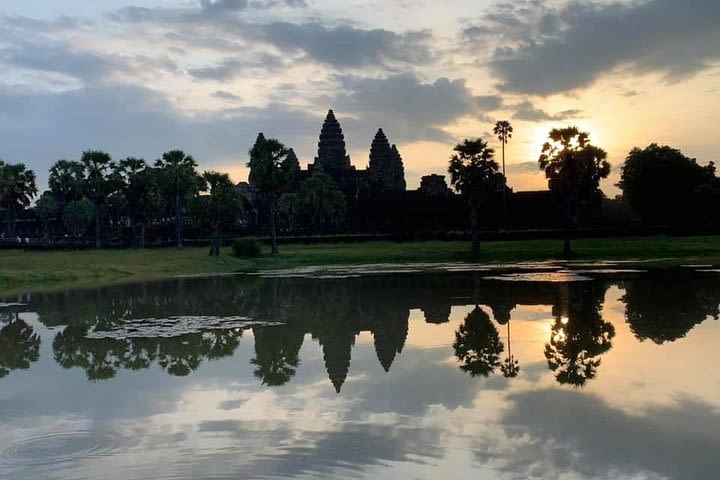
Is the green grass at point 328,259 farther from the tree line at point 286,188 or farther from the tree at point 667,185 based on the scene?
the tree at point 667,185

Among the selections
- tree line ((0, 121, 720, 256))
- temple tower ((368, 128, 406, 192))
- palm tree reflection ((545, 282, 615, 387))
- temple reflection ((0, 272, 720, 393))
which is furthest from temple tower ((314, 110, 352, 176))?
palm tree reflection ((545, 282, 615, 387))

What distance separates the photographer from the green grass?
38250mm

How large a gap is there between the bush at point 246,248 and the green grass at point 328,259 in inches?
49.0

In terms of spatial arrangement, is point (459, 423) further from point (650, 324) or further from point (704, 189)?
point (704, 189)

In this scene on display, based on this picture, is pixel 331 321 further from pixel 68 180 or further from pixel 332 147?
pixel 332 147

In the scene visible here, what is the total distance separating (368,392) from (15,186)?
251 ft

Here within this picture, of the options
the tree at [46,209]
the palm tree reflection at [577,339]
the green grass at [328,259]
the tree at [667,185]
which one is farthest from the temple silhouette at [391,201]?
the palm tree reflection at [577,339]

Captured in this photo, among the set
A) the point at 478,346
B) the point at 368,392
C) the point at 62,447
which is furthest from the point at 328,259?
the point at 62,447

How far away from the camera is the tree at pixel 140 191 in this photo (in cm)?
7588

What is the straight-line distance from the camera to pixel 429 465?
7512 millimetres

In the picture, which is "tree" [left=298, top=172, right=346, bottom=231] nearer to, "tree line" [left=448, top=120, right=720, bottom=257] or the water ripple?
"tree line" [left=448, top=120, right=720, bottom=257]

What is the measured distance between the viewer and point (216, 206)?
56781mm

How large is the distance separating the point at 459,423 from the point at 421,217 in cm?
7613

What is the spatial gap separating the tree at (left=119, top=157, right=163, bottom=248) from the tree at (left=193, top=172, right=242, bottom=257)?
17.8m
